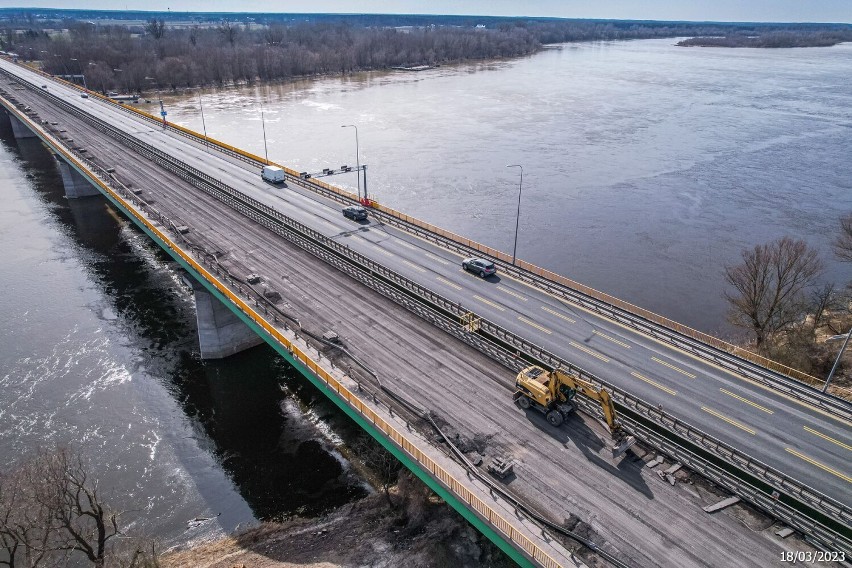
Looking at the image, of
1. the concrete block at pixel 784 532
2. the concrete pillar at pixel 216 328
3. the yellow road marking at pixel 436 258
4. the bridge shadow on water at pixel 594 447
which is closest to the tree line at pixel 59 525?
the concrete pillar at pixel 216 328

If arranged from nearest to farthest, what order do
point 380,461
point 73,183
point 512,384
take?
point 512,384 < point 380,461 < point 73,183

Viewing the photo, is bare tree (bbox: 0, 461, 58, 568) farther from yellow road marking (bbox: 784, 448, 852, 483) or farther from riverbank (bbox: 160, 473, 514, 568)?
yellow road marking (bbox: 784, 448, 852, 483)

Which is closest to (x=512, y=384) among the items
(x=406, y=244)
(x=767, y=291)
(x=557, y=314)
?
(x=557, y=314)

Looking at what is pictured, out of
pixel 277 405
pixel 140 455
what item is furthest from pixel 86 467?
pixel 277 405

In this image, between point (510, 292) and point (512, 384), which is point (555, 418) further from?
point (510, 292)

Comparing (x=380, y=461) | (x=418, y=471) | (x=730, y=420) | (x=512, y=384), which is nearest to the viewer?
(x=418, y=471)

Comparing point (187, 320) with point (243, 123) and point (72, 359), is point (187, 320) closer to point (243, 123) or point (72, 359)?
point (72, 359)
